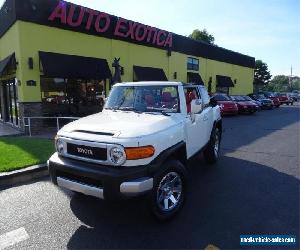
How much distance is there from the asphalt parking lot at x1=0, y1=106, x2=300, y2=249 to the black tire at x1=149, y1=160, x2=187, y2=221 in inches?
6.0

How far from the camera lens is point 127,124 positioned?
4168mm

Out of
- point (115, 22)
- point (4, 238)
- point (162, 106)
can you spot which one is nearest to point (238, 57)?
point (115, 22)

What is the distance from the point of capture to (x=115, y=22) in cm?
1702

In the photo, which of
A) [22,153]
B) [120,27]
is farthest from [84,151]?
[120,27]

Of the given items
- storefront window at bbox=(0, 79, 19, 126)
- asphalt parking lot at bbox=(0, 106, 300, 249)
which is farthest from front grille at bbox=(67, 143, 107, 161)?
storefront window at bbox=(0, 79, 19, 126)

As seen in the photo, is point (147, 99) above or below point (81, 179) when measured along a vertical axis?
above

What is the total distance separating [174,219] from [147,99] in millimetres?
2123

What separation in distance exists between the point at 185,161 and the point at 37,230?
2.47 m

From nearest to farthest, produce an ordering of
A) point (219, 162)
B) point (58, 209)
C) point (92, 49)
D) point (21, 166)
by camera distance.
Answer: point (58, 209)
point (21, 166)
point (219, 162)
point (92, 49)

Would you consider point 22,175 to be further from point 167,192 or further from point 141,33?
point 141,33

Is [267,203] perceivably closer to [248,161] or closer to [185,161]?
[185,161]

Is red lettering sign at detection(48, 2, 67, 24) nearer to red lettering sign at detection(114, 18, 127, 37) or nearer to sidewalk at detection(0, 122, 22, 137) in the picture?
red lettering sign at detection(114, 18, 127, 37)

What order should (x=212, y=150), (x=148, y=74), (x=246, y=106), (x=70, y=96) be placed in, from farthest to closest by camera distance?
(x=246, y=106), (x=148, y=74), (x=70, y=96), (x=212, y=150)

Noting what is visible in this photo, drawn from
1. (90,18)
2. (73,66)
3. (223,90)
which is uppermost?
(90,18)
